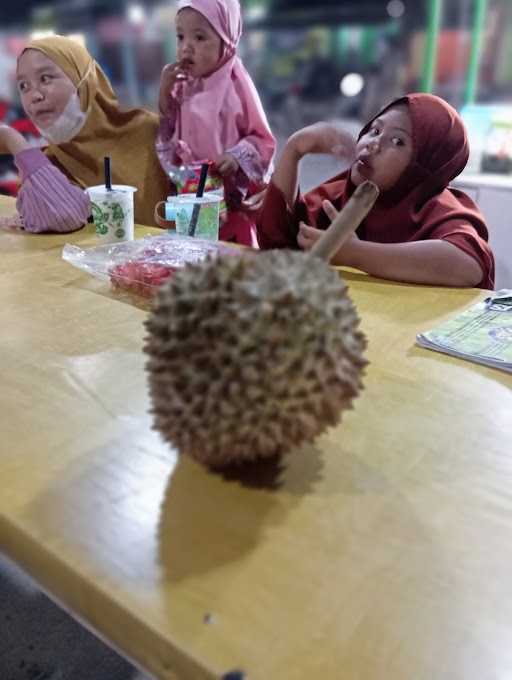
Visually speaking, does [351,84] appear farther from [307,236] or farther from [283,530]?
[283,530]

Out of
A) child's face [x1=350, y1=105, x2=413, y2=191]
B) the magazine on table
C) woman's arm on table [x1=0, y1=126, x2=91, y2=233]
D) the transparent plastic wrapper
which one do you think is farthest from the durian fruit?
woman's arm on table [x1=0, y1=126, x2=91, y2=233]

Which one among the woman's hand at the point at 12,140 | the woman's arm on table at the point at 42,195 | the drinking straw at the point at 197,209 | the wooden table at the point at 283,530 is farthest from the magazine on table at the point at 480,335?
the woman's hand at the point at 12,140

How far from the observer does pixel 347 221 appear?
519 millimetres

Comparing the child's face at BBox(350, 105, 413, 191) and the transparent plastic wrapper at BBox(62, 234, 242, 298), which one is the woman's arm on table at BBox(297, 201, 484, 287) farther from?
the transparent plastic wrapper at BBox(62, 234, 242, 298)

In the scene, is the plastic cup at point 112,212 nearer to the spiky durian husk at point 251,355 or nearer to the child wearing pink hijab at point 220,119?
the child wearing pink hijab at point 220,119

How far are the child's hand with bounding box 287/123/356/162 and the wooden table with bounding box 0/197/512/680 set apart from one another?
55cm

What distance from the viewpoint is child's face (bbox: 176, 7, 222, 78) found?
1402mm

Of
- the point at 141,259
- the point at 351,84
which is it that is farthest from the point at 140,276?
the point at 351,84

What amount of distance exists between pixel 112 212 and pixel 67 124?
460mm

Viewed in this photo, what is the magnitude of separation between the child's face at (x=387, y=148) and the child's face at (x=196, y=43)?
55 centimetres

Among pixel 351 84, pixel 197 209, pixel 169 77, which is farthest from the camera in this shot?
pixel 351 84

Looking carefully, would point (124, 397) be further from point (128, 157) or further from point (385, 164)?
point (128, 157)

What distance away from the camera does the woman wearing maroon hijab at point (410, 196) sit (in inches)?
41.2

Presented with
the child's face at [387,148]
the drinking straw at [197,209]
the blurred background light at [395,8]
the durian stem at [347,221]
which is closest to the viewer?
the durian stem at [347,221]
